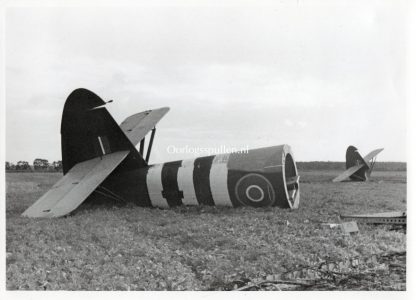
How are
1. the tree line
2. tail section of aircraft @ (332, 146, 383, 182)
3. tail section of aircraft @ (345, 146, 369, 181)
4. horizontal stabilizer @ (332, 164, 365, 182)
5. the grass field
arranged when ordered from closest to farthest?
the grass field, the tree line, tail section of aircraft @ (332, 146, 383, 182), tail section of aircraft @ (345, 146, 369, 181), horizontal stabilizer @ (332, 164, 365, 182)

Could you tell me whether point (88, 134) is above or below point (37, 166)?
above

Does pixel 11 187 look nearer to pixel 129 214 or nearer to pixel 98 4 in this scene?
pixel 129 214

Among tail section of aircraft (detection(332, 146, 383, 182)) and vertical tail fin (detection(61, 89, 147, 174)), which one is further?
tail section of aircraft (detection(332, 146, 383, 182))

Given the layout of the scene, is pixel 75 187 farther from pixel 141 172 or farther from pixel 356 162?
pixel 356 162

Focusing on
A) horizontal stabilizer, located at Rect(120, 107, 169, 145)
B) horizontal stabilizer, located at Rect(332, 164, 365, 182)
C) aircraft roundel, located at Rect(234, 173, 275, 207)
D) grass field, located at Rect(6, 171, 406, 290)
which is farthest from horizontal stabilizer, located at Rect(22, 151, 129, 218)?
horizontal stabilizer, located at Rect(332, 164, 365, 182)

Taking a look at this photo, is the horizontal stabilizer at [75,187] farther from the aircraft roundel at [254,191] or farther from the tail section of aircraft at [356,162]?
the tail section of aircraft at [356,162]

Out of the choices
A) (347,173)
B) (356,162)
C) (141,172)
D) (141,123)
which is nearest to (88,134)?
(141,123)

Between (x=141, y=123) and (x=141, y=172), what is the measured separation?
3.84 ft

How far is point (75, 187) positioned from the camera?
8.22 meters

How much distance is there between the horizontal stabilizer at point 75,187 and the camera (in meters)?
7.66

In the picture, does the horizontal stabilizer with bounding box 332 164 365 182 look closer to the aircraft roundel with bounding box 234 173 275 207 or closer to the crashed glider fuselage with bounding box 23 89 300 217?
the crashed glider fuselage with bounding box 23 89 300 217

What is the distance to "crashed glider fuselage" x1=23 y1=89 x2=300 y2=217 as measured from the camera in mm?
7762

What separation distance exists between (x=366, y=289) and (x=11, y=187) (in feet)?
22.4

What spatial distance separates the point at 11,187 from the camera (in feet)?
27.4
